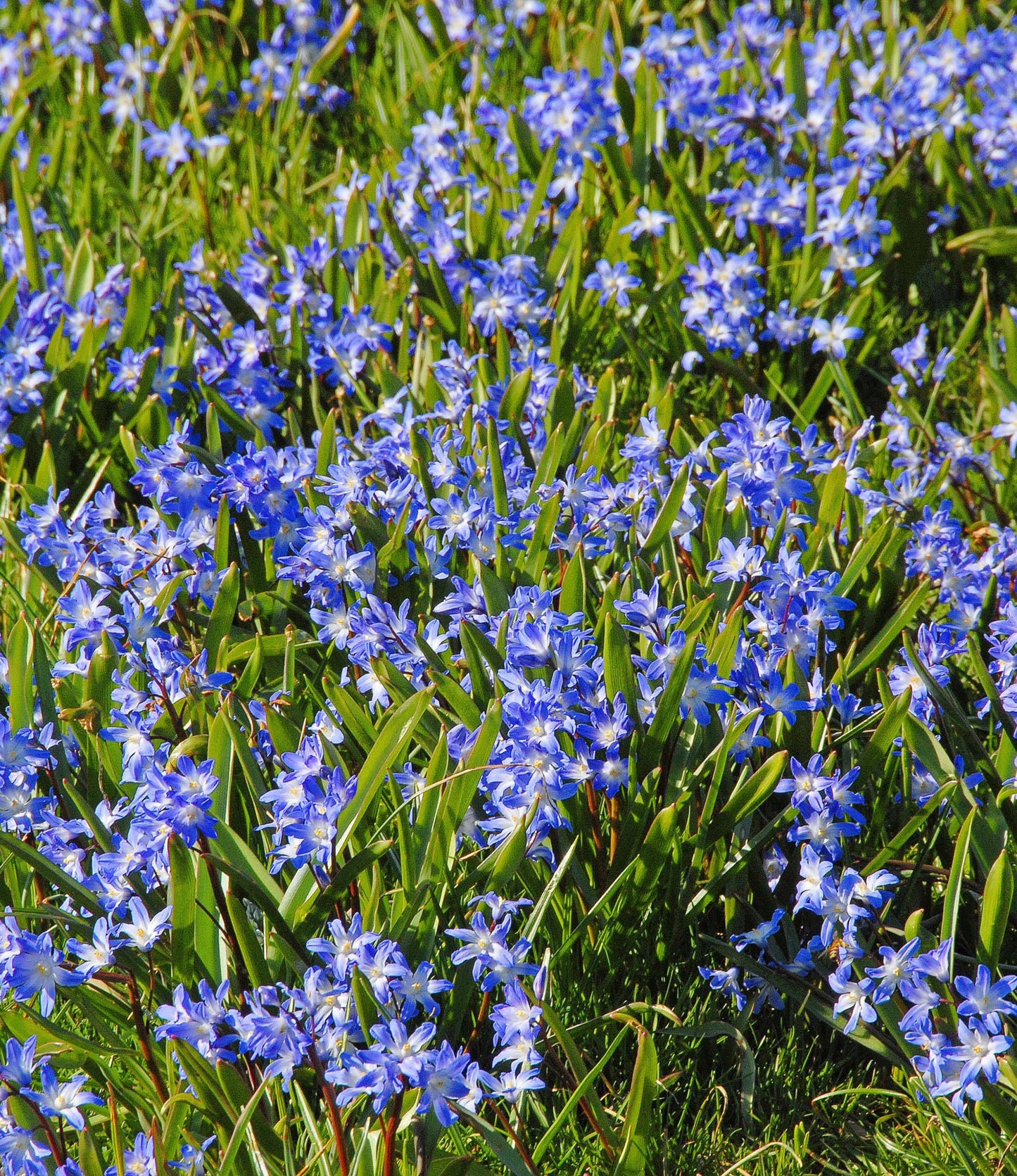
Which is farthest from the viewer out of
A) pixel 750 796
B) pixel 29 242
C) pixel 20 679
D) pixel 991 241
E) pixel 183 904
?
pixel 991 241

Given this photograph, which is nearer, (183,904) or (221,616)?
(183,904)

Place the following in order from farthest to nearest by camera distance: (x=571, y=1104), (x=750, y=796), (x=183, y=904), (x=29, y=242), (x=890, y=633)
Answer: (x=29, y=242), (x=890, y=633), (x=750, y=796), (x=183, y=904), (x=571, y=1104)

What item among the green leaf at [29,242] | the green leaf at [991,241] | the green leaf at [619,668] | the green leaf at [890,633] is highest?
the green leaf at [29,242]

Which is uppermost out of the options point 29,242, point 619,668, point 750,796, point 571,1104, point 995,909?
point 29,242

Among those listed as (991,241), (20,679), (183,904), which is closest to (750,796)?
(183,904)

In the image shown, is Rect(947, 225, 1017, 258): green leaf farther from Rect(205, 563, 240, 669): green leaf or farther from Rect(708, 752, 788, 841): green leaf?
Rect(205, 563, 240, 669): green leaf

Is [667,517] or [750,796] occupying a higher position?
[667,517]

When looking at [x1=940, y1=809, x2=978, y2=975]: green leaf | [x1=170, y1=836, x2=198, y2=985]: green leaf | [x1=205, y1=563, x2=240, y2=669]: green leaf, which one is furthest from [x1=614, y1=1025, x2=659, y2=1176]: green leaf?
[x1=205, y1=563, x2=240, y2=669]: green leaf

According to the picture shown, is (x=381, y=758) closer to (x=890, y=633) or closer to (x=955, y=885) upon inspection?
(x=955, y=885)

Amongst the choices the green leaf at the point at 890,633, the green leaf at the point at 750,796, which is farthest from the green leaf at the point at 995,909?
the green leaf at the point at 890,633

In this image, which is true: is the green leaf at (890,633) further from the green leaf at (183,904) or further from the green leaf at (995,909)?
the green leaf at (183,904)

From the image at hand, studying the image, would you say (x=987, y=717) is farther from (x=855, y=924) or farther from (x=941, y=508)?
(x=855, y=924)
